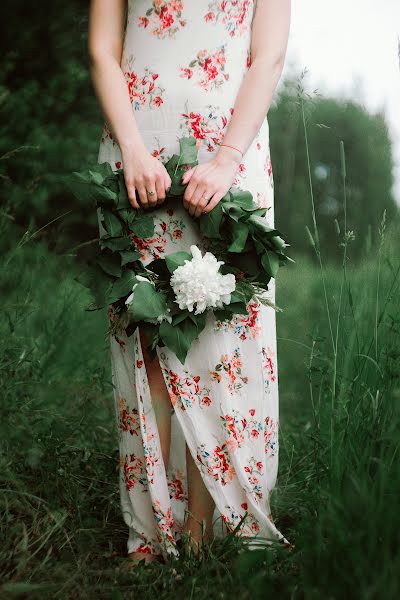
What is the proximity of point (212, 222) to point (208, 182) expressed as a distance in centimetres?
10

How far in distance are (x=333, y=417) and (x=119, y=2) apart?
4.10 ft

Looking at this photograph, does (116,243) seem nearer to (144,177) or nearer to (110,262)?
(110,262)

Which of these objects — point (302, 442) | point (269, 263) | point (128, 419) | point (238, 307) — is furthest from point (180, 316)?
point (302, 442)

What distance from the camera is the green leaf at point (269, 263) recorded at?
1.73m

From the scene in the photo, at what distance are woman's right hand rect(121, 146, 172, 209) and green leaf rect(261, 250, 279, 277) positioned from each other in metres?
0.30

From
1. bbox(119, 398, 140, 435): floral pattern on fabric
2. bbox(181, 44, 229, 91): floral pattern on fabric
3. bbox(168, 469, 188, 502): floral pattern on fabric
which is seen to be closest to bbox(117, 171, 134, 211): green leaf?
bbox(181, 44, 229, 91): floral pattern on fabric

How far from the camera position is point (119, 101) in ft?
5.90

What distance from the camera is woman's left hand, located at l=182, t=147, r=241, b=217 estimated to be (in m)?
1.71

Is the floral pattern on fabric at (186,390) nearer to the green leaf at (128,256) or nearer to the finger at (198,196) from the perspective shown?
the green leaf at (128,256)

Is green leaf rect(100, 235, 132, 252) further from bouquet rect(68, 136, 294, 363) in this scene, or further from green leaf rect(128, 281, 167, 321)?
green leaf rect(128, 281, 167, 321)

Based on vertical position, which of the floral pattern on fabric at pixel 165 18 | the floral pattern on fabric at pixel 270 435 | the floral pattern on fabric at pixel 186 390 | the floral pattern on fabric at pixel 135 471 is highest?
the floral pattern on fabric at pixel 165 18

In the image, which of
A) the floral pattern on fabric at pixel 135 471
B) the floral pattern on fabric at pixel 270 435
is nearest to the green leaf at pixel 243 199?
the floral pattern on fabric at pixel 270 435

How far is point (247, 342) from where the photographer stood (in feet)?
6.14

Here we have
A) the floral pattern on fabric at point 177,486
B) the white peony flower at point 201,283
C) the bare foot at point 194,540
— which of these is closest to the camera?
the white peony flower at point 201,283
